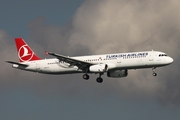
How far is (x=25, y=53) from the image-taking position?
122125 mm

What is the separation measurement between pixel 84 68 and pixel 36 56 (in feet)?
40.5

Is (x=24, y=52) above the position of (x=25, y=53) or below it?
above

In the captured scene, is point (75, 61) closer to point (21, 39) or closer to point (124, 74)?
point (124, 74)

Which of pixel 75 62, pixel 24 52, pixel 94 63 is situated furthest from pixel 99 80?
pixel 24 52

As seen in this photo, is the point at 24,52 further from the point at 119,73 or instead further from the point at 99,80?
the point at 119,73

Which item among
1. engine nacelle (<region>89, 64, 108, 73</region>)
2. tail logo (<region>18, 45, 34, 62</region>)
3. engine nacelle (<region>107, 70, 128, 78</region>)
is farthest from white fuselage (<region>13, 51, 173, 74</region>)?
tail logo (<region>18, 45, 34, 62</region>)

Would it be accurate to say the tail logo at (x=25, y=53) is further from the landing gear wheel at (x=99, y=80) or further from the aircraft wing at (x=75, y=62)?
the landing gear wheel at (x=99, y=80)

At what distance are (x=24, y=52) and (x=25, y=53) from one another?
0.60 metres

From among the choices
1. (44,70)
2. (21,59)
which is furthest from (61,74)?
(21,59)

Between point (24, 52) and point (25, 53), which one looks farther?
point (24, 52)

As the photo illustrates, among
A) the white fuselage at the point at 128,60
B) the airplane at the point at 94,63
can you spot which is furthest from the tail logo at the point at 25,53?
the white fuselage at the point at 128,60

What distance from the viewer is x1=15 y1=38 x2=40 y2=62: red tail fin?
4741 inches

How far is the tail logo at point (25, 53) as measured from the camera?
120875 mm

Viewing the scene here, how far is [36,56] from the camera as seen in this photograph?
120 metres
